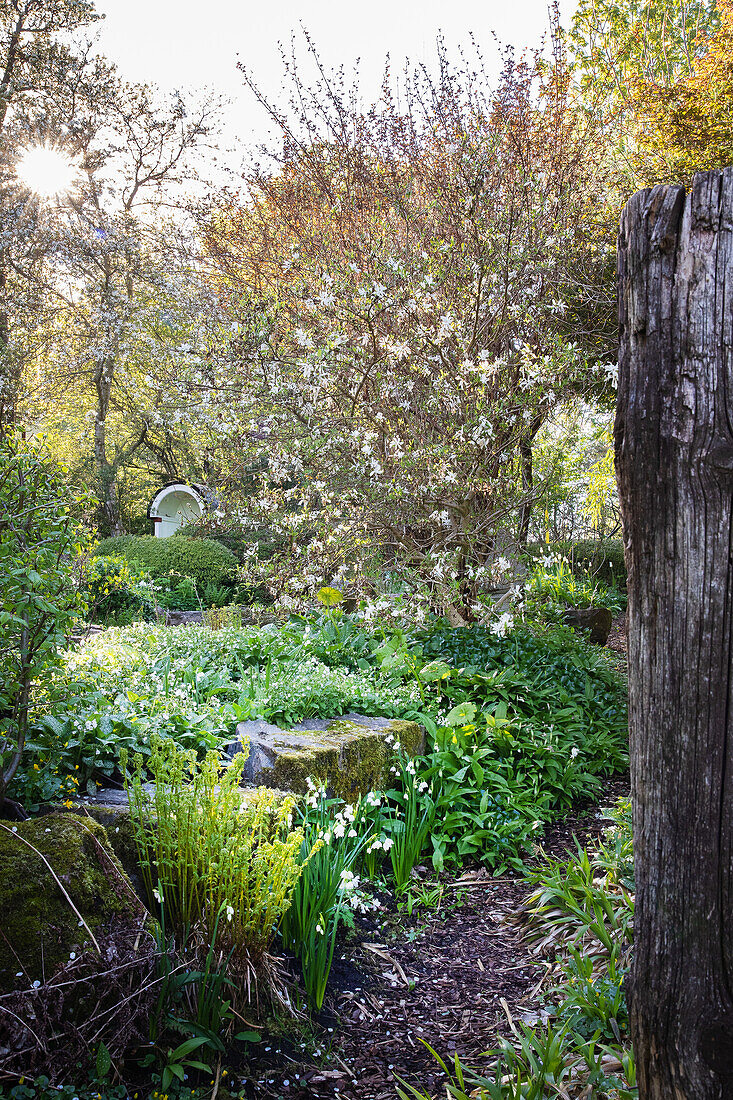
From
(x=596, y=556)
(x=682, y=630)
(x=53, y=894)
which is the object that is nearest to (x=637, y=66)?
(x=596, y=556)

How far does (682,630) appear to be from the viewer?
4.13ft

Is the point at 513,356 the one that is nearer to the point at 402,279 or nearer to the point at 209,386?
the point at 402,279

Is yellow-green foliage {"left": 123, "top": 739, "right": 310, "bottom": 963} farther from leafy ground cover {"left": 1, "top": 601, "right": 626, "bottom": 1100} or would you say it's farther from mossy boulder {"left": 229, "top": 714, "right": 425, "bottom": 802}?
mossy boulder {"left": 229, "top": 714, "right": 425, "bottom": 802}

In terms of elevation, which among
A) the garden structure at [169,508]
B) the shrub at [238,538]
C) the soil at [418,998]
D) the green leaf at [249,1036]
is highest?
the garden structure at [169,508]

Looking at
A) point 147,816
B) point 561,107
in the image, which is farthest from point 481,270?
point 147,816

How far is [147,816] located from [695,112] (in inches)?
268

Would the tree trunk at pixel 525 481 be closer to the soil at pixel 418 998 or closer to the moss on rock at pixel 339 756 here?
the moss on rock at pixel 339 756

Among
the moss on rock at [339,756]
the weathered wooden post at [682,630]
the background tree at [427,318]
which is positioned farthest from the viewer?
the background tree at [427,318]

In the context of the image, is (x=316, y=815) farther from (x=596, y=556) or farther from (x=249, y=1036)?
(x=596, y=556)

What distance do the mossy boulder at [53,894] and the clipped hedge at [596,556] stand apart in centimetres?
681

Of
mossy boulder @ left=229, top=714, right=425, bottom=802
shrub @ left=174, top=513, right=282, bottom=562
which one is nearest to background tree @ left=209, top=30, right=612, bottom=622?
mossy boulder @ left=229, top=714, right=425, bottom=802

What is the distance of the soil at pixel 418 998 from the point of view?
6.93ft

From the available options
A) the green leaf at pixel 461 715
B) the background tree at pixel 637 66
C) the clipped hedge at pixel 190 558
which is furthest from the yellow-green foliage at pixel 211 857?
the clipped hedge at pixel 190 558

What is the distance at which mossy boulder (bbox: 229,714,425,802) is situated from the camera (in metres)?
3.14
